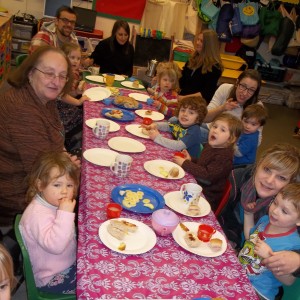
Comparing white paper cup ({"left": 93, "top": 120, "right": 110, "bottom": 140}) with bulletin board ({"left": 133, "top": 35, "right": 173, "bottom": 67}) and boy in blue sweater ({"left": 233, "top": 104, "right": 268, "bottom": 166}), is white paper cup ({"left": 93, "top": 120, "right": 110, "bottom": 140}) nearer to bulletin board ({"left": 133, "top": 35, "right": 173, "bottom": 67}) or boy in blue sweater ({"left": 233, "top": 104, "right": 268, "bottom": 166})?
boy in blue sweater ({"left": 233, "top": 104, "right": 268, "bottom": 166})

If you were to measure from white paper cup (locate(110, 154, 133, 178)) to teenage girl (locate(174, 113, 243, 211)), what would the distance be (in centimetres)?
53

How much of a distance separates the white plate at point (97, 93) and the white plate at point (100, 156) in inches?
40.5

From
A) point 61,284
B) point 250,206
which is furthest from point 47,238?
point 250,206

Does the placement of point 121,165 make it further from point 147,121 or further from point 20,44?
point 20,44

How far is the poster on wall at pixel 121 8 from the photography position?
603 cm

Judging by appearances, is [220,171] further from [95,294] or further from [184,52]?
[184,52]

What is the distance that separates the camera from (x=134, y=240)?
4.75 ft

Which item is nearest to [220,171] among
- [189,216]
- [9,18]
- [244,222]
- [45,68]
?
[244,222]

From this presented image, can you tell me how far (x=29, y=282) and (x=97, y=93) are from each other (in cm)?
204

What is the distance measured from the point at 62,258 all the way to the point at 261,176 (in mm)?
1065

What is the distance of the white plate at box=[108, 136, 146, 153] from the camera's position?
7.31 feet

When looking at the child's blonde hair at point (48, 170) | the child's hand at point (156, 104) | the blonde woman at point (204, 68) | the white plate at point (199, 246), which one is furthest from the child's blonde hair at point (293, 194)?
the blonde woman at point (204, 68)

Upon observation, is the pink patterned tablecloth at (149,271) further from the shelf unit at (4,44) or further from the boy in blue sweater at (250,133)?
the shelf unit at (4,44)

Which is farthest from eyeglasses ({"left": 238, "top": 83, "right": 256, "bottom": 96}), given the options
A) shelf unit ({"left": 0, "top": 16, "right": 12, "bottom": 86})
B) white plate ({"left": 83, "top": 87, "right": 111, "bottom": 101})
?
shelf unit ({"left": 0, "top": 16, "right": 12, "bottom": 86})
